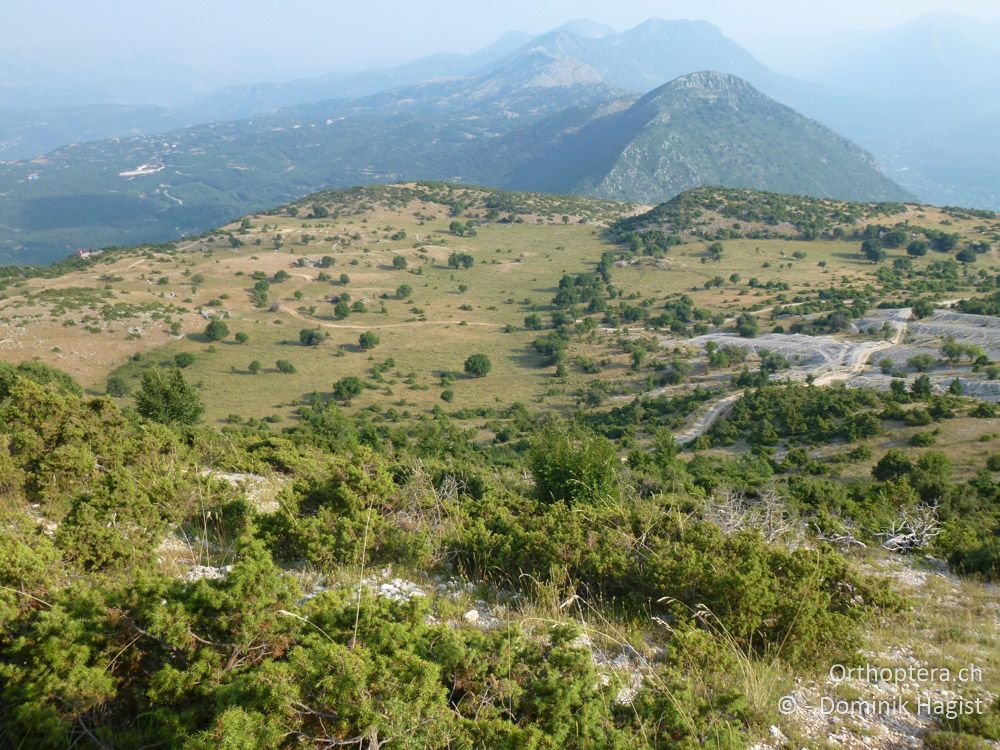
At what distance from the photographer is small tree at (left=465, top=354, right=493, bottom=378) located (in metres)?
54.9

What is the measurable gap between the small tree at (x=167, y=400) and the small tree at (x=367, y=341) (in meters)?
32.2

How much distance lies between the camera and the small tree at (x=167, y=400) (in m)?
26.1

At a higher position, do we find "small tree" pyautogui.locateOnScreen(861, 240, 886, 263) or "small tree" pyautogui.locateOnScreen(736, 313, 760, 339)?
"small tree" pyautogui.locateOnScreen(861, 240, 886, 263)

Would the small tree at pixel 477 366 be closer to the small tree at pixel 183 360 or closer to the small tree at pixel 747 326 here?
the small tree at pixel 183 360

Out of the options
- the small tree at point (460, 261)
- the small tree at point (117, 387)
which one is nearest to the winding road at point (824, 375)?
the small tree at point (117, 387)

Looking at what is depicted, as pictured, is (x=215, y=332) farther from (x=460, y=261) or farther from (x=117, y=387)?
(x=460, y=261)

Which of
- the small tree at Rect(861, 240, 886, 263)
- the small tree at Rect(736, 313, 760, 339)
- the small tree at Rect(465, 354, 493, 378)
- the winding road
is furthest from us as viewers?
the small tree at Rect(861, 240, 886, 263)

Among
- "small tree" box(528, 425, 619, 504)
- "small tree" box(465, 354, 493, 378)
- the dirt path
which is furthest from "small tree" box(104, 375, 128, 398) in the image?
"small tree" box(528, 425, 619, 504)

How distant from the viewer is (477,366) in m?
54.8

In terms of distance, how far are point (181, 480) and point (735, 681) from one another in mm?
7618

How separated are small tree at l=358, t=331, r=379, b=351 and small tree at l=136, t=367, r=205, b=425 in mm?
32225

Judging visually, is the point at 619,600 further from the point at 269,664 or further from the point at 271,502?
the point at 271,502

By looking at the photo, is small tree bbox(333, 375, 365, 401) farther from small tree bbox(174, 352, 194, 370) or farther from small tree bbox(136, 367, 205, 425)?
small tree bbox(136, 367, 205, 425)

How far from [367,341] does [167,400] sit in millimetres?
33923
